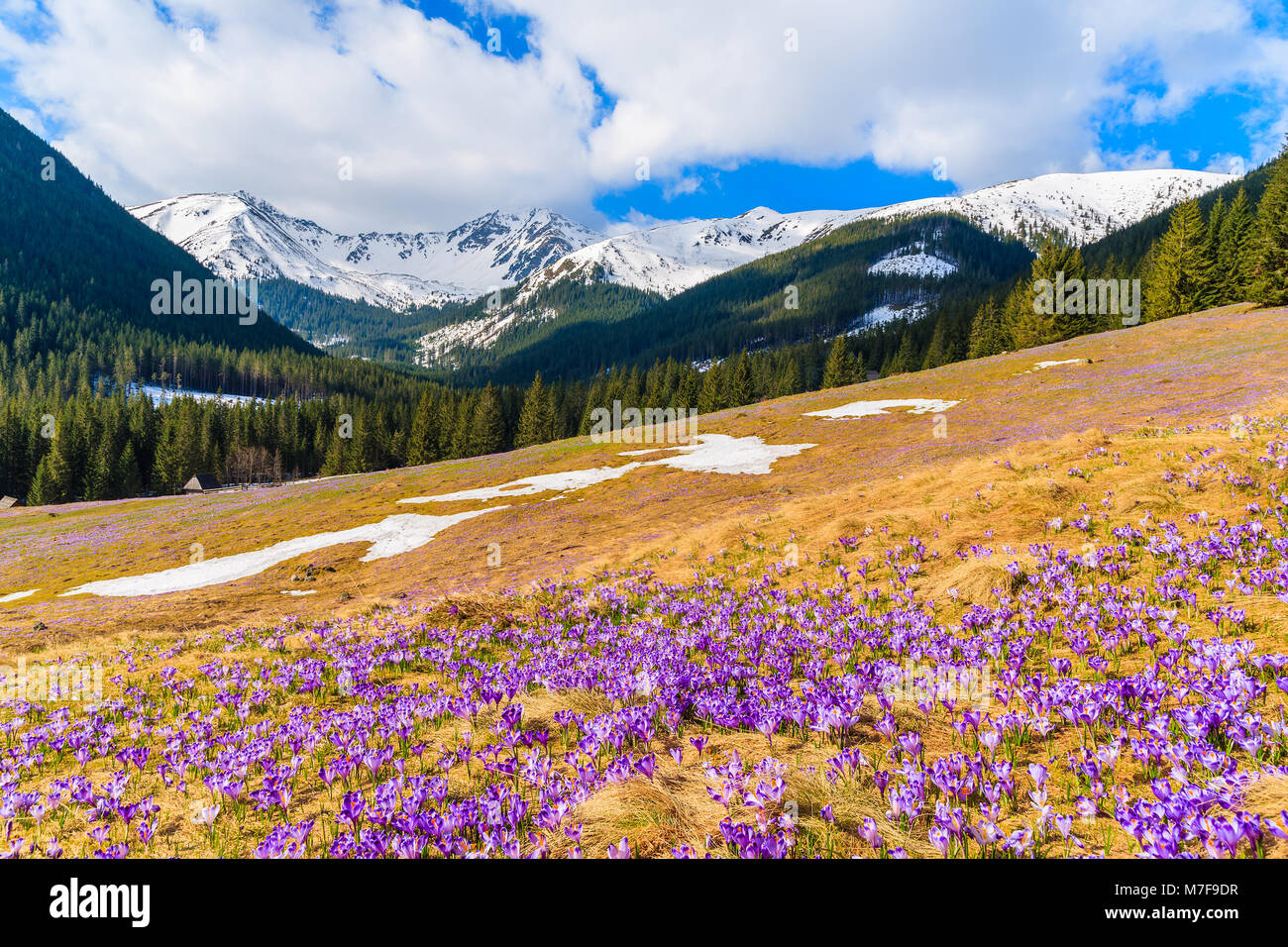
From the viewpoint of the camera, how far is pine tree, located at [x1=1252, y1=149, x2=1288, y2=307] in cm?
4462

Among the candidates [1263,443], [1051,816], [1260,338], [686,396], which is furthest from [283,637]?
[686,396]

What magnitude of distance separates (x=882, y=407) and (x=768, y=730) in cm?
4307

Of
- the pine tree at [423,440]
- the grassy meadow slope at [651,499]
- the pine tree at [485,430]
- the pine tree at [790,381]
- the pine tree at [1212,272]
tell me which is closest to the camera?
the grassy meadow slope at [651,499]

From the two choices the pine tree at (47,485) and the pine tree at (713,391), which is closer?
the pine tree at (47,485)

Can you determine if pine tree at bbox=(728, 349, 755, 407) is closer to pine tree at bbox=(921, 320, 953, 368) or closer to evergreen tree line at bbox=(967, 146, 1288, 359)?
pine tree at bbox=(921, 320, 953, 368)

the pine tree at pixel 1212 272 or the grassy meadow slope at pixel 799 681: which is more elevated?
the pine tree at pixel 1212 272

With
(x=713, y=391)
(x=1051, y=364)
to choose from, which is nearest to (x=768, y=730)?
(x=1051, y=364)

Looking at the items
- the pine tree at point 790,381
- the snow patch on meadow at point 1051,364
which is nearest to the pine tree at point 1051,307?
the snow patch on meadow at point 1051,364

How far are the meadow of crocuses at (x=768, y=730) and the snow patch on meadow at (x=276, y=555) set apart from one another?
18169 millimetres

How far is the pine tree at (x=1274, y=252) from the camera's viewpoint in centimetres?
4462

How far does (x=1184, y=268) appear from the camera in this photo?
59.1 meters

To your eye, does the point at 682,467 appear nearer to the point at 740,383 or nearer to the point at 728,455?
the point at 728,455

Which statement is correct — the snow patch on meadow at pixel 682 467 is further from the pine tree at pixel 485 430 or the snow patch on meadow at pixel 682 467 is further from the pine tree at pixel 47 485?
the pine tree at pixel 47 485
